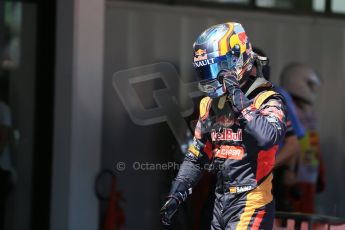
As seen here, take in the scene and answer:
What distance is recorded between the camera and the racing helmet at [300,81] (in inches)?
277

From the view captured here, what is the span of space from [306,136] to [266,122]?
361cm

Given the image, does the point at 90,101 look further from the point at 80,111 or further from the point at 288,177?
the point at 288,177

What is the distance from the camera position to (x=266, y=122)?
3473 millimetres

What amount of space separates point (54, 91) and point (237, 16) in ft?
5.96

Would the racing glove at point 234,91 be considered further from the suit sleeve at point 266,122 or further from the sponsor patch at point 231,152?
the sponsor patch at point 231,152

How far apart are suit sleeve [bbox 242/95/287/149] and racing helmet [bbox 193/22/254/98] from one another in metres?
0.21

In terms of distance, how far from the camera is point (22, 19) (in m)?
Answer: 6.88

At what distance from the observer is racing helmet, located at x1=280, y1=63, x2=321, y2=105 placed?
705cm

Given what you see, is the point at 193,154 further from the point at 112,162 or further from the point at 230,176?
the point at 112,162

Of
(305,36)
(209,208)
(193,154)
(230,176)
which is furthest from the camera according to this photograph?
(305,36)

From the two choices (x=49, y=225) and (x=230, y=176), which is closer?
(x=230, y=176)

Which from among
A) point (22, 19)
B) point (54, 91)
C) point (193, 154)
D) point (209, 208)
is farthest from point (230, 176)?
point (22, 19)

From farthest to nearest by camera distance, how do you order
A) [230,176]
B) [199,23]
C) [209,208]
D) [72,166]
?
[199,23]
[72,166]
[209,208]
[230,176]

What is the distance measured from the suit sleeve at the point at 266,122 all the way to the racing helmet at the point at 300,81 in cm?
342
